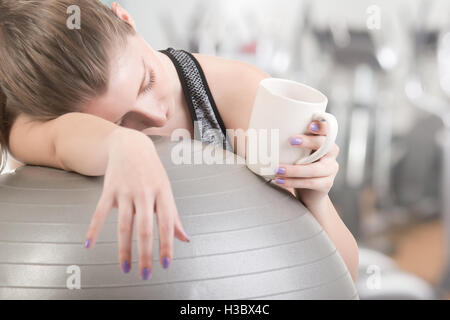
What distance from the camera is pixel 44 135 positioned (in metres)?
0.66

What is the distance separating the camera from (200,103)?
85 centimetres

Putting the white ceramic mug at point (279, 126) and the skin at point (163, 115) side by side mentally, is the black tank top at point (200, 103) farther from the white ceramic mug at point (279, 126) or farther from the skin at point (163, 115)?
the white ceramic mug at point (279, 126)

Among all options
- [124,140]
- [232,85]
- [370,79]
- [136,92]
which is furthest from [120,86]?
[370,79]

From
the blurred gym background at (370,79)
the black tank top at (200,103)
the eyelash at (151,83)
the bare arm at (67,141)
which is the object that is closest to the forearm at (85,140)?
the bare arm at (67,141)

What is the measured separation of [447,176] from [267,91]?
6.71ft

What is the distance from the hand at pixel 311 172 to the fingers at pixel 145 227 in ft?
0.70

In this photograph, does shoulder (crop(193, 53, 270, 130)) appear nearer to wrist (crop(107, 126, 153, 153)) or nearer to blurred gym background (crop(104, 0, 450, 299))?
wrist (crop(107, 126, 153, 153))

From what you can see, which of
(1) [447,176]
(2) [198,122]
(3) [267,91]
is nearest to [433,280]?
(1) [447,176]

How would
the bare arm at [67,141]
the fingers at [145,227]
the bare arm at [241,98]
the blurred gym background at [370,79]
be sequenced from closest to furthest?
the fingers at [145,227]
the bare arm at [67,141]
the bare arm at [241,98]
the blurred gym background at [370,79]

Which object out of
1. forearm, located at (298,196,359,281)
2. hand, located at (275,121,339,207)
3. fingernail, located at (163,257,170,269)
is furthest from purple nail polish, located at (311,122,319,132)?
fingernail, located at (163,257,170,269)

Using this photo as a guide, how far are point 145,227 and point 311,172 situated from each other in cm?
26

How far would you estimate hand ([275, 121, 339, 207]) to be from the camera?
0.60 meters

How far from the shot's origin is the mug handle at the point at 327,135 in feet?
1.92

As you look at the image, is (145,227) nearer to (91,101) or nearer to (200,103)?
(91,101)
